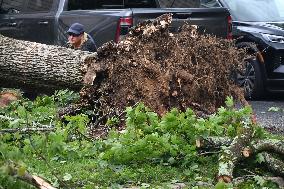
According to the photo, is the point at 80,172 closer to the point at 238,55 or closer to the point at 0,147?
the point at 0,147

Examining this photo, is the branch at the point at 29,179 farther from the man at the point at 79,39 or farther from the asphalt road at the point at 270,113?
the man at the point at 79,39

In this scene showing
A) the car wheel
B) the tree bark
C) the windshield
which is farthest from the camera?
the windshield

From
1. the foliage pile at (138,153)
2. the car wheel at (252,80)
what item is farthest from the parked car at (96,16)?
the foliage pile at (138,153)

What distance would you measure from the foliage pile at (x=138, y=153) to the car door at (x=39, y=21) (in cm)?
486

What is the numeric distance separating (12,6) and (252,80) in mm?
4241

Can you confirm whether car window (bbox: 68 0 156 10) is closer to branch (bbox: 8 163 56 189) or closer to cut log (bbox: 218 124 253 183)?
cut log (bbox: 218 124 253 183)

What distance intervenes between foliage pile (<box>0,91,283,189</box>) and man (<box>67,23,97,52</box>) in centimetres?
353

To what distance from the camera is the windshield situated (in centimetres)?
1359

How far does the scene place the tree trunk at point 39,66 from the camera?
8.57 metres

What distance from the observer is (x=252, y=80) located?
12.9 meters

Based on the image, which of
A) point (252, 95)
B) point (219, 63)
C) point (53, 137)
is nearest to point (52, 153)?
point (53, 137)

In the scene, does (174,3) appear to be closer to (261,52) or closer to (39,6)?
(261,52)

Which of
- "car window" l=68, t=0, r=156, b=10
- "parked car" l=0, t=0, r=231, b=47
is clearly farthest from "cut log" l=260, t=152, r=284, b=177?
"car window" l=68, t=0, r=156, b=10

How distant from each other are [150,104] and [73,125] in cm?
128
